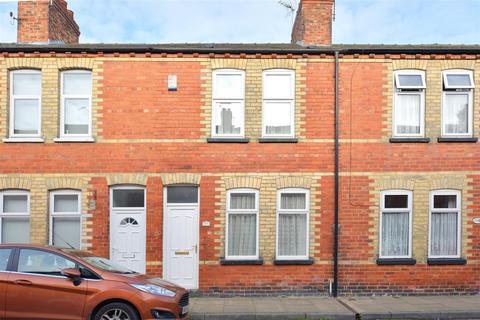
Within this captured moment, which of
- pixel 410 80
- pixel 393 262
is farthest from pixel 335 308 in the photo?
pixel 410 80

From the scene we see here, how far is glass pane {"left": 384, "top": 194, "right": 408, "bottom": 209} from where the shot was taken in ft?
36.3

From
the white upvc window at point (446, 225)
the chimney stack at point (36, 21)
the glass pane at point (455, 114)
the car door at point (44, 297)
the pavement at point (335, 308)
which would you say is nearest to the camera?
the car door at point (44, 297)

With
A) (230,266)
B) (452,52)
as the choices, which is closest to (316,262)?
(230,266)

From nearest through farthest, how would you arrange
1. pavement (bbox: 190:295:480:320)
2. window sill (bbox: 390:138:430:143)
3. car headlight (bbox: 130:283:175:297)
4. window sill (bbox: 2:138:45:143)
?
car headlight (bbox: 130:283:175:297) < pavement (bbox: 190:295:480:320) < window sill (bbox: 2:138:45:143) < window sill (bbox: 390:138:430:143)

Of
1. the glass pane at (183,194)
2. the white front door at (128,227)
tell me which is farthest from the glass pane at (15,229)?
the glass pane at (183,194)

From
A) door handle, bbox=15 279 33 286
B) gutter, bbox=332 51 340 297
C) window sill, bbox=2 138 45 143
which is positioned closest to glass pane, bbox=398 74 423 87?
gutter, bbox=332 51 340 297

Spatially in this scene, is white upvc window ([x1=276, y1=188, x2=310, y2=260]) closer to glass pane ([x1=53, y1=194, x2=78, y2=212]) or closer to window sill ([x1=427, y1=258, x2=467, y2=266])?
window sill ([x1=427, y1=258, x2=467, y2=266])

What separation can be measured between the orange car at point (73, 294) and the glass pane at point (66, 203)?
145 inches

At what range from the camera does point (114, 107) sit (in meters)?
10.9

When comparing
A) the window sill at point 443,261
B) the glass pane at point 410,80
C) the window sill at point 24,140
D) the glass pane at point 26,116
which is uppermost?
the glass pane at point 410,80

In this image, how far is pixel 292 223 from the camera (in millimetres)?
11086

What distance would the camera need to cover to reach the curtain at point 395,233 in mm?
11086

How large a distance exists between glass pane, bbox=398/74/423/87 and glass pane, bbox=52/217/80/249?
888 centimetres

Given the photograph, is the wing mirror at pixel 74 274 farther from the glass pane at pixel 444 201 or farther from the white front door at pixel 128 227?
the glass pane at pixel 444 201
